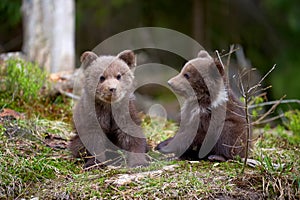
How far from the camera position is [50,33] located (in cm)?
856

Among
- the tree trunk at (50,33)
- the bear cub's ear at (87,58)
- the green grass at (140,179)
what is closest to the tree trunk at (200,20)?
the tree trunk at (50,33)

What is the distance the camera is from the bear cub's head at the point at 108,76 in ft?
16.0

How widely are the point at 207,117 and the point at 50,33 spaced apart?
4.39 m

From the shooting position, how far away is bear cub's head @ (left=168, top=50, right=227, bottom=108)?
5066 mm

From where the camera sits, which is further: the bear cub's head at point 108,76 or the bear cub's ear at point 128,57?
the bear cub's ear at point 128,57

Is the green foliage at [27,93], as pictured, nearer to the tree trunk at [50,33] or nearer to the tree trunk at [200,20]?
the tree trunk at [50,33]

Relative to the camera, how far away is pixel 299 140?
6035mm

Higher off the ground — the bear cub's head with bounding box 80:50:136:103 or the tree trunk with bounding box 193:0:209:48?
the tree trunk with bounding box 193:0:209:48

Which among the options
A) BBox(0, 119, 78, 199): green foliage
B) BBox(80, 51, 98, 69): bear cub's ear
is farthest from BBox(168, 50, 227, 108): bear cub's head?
BBox(0, 119, 78, 199): green foliage

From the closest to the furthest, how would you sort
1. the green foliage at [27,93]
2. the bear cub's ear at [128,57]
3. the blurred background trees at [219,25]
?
the bear cub's ear at [128,57]
the green foliage at [27,93]
the blurred background trees at [219,25]

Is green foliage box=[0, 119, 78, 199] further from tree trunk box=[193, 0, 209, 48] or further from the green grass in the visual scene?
tree trunk box=[193, 0, 209, 48]

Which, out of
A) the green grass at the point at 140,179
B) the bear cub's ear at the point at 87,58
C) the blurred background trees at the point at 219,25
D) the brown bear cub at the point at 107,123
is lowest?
the green grass at the point at 140,179

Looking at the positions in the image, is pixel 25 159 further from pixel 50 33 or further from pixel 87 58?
pixel 50 33

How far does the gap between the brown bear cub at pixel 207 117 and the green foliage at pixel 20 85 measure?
1.86 metres
